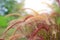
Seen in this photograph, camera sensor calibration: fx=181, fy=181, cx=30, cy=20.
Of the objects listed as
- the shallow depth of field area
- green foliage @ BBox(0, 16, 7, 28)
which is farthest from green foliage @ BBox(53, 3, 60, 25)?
green foliage @ BBox(0, 16, 7, 28)

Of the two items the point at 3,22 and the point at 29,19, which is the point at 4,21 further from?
the point at 29,19

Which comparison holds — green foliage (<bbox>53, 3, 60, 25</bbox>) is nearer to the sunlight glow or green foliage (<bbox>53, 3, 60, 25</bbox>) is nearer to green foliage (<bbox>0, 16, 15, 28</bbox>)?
the sunlight glow

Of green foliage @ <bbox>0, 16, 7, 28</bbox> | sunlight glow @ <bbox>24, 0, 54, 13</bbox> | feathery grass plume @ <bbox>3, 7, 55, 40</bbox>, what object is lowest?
feathery grass plume @ <bbox>3, 7, 55, 40</bbox>

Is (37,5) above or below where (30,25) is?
above

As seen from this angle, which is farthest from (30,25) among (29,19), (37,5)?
(37,5)

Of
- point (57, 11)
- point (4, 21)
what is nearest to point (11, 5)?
point (4, 21)

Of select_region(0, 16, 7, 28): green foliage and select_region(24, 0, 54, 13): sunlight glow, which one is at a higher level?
select_region(24, 0, 54, 13): sunlight glow

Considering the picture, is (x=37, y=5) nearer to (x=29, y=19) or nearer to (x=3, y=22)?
(x=29, y=19)

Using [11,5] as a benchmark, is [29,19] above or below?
below

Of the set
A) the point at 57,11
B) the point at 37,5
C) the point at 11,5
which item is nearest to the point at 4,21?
the point at 11,5

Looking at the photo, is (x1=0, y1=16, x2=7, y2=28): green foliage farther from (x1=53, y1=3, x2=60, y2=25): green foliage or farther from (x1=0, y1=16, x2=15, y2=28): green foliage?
(x1=53, y1=3, x2=60, y2=25): green foliage

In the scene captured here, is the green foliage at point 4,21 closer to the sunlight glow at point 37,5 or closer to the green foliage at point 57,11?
the sunlight glow at point 37,5
